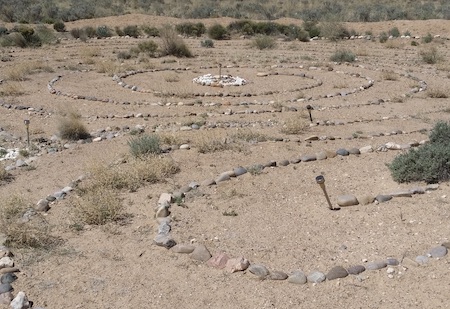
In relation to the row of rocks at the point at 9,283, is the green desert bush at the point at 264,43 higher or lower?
lower

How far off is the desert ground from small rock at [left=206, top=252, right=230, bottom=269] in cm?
9

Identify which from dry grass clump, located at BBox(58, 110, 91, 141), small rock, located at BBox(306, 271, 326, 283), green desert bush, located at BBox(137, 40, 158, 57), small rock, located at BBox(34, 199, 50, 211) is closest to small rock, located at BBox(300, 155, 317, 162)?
small rock, located at BBox(306, 271, 326, 283)

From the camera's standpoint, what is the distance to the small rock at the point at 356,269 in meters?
5.71

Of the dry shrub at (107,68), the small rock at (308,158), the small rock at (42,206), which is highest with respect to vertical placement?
the small rock at (42,206)

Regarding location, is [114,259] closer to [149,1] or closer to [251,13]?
[251,13]

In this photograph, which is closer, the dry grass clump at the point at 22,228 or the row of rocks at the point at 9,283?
the row of rocks at the point at 9,283

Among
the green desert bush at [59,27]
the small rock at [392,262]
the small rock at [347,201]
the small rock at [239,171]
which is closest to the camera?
the small rock at [392,262]

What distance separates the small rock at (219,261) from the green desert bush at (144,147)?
3646 millimetres

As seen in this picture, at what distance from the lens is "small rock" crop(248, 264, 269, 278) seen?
575 cm

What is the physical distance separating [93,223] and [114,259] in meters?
1.03

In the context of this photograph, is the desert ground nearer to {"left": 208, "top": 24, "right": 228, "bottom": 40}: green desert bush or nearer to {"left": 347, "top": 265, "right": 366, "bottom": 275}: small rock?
{"left": 347, "top": 265, "right": 366, "bottom": 275}: small rock

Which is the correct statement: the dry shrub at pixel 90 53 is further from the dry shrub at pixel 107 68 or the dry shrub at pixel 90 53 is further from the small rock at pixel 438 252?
the small rock at pixel 438 252

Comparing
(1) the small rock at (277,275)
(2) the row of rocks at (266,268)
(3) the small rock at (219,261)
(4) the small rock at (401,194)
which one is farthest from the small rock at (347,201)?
(3) the small rock at (219,261)

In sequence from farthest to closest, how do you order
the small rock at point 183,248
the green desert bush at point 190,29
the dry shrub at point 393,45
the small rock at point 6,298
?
the green desert bush at point 190,29
the dry shrub at point 393,45
the small rock at point 183,248
the small rock at point 6,298
